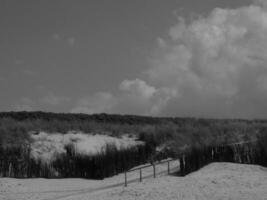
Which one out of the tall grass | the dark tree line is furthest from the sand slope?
the tall grass

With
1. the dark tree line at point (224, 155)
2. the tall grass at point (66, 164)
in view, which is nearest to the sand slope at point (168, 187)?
the dark tree line at point (224, 155)

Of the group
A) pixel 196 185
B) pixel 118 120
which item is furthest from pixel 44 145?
pixel 118 120

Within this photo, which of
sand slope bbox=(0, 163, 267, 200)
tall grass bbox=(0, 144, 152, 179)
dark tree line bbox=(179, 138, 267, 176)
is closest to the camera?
sand slope bbox=(0, 163, 267, 200)

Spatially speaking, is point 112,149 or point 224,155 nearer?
point 224,155

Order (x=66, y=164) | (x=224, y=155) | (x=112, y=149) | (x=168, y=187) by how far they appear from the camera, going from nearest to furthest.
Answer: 1. (x=168, y=187)
2. (x=224, y=155)
3. (x=66, y=164)
4. (x=112, y=149)

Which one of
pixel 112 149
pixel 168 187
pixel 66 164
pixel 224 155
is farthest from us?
pixel 112 149

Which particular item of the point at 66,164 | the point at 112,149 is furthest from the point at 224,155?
the point at 66,164

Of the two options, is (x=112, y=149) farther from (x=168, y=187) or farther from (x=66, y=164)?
(x=168, y=187)

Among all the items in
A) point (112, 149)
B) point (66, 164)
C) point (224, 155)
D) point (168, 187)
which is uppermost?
point (112, 149)

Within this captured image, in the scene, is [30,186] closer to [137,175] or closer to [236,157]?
[137,175]

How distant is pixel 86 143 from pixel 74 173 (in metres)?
7.03

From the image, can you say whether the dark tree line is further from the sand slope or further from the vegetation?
the sand slope

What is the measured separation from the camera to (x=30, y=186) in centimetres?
1709

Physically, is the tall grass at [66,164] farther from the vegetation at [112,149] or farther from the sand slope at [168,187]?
the sand slope at [168,187]
